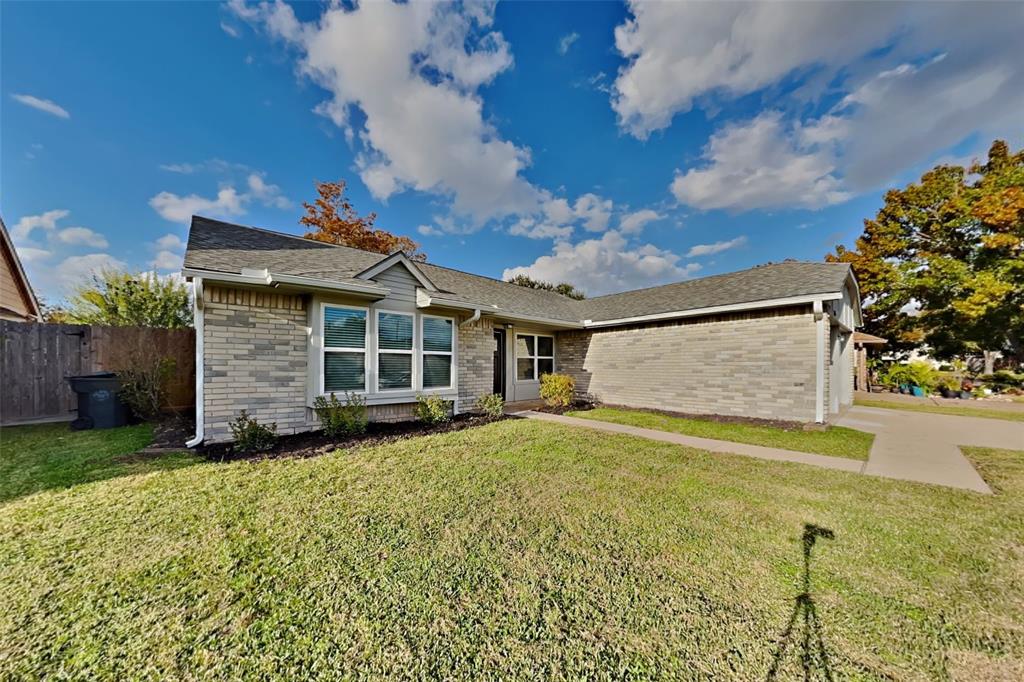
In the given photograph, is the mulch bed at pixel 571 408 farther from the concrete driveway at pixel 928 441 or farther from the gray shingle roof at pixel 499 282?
the concrete driveway at pixel 928 441

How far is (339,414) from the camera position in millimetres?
6680

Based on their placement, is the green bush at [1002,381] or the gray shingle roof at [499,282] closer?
the gray shingle roof at [499,282]

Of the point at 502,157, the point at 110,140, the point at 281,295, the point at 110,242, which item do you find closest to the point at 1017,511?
the point at 281,295

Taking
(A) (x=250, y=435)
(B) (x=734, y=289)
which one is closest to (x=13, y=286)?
(A) (x=250, y=435)

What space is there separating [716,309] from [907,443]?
4.45 m

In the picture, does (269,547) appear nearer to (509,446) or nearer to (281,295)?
(509,446)

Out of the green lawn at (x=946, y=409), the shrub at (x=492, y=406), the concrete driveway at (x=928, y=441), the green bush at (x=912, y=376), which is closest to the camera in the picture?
the concrete driveway at (x=928, y=441)

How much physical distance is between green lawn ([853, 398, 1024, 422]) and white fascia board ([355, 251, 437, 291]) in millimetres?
15615

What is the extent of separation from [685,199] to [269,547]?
1969 cm

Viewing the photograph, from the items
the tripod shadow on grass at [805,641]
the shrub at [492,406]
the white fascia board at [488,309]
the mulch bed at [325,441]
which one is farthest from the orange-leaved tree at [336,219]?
the tripod shadow on grass at [805,641]

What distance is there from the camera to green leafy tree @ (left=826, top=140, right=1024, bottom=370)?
15172mm

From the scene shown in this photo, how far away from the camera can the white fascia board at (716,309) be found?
8.02 meters

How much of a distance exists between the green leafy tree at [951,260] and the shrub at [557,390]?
18.7 metres

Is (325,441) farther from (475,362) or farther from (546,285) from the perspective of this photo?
(546,285)
